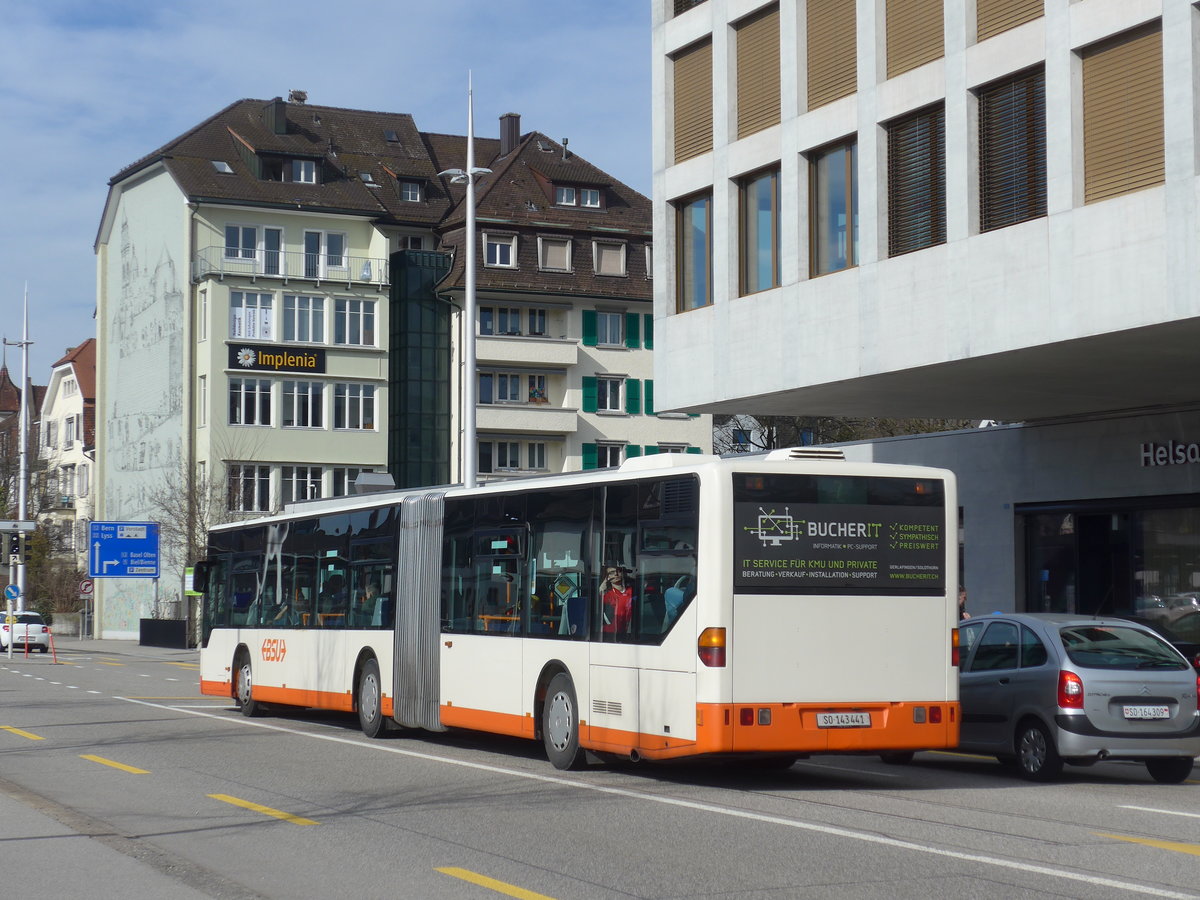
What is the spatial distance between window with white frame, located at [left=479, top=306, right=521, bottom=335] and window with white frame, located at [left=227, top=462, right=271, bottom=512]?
10376 mm

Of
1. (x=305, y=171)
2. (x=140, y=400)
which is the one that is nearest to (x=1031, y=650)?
(x=305, y=171)

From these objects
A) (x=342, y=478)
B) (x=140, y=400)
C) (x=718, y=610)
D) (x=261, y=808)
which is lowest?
(x=261, y=808)

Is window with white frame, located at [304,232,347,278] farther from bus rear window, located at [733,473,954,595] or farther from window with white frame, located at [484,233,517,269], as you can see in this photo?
bus rear window, located at [733,473,954,595]

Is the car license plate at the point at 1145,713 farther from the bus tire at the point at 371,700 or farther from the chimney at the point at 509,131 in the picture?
the chimney at the point at 509,131

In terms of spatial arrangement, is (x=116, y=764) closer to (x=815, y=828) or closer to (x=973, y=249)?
(x=815, y=828)

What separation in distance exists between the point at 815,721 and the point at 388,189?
204 ft

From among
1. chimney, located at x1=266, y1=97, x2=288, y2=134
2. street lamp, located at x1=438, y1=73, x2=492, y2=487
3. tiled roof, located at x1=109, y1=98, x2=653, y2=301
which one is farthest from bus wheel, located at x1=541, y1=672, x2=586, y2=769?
chimney, located at x1=266, y1=97, x2=288, y2=134

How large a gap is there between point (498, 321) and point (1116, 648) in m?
55.0

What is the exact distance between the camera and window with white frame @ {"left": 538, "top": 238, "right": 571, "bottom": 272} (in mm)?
70375

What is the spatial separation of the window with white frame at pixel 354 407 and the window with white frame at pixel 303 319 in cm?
226

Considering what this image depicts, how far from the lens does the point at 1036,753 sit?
1524 cm

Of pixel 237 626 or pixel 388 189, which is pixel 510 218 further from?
pixel 237 626

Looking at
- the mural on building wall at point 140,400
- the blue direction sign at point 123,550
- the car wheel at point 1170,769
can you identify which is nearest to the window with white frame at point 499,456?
the mural on building wall at point 140,400

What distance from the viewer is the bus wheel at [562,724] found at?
1531 centimetres
